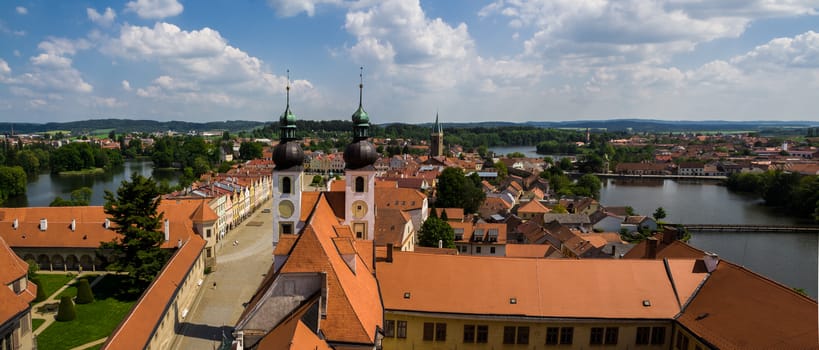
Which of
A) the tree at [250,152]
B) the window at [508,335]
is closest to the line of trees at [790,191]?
the window at [508,335]

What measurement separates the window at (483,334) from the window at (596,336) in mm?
4090

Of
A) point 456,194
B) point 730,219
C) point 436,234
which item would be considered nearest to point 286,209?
point 436,234

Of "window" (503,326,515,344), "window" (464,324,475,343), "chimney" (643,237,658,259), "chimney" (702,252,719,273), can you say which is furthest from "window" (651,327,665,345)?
"window" (464,324,475,343)

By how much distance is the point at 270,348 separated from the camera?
15.1 m

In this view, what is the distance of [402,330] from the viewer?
2042 cm

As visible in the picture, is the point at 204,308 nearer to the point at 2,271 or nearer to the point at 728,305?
the point at 2,271

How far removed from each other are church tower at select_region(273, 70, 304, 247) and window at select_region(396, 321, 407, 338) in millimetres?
8930

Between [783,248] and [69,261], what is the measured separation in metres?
69.7

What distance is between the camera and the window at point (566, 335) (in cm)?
1983

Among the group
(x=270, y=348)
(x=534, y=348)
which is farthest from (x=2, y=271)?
(x=534, y=348)

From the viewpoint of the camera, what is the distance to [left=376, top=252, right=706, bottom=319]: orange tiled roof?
19.8 meters

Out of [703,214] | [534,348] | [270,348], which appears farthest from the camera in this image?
[703,214]

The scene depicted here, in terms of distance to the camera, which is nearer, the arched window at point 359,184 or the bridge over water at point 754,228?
the arched window at point 359,184

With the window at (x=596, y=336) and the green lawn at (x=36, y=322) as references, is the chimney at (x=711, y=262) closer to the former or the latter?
the window at (x=596, y=336)
